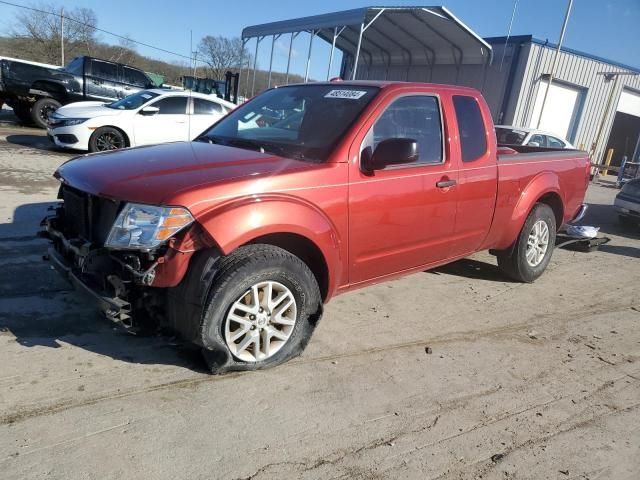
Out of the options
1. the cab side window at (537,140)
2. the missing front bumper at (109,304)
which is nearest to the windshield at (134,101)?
the cab side window at (537,140)

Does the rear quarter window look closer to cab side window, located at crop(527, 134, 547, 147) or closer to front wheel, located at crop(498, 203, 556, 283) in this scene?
front wheel, located at crop(498, 203, 556, 283)

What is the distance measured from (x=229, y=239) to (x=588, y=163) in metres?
4.93

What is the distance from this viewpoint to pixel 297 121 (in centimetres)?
382

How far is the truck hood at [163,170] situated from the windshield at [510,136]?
8.51 m

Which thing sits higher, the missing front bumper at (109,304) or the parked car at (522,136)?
the parked car at (522,136)

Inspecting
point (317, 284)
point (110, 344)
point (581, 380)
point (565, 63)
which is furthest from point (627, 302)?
point (565, 63)

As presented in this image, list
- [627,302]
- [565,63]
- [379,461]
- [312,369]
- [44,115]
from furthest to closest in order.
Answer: [565,63], [44,115], [627,302], [312,369], [379,461]

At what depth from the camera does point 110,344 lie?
333 cm

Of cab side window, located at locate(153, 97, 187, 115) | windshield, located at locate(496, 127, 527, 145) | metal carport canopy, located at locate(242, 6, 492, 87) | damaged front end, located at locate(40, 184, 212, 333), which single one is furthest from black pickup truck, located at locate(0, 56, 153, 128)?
damaged front end, located at locate(40, 184, 212, 333)

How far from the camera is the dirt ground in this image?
243cm

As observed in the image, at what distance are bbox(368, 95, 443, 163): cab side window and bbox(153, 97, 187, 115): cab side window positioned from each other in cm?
829

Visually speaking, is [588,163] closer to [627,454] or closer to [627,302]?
[627,302]

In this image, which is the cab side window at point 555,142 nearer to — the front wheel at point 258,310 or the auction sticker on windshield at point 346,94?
the auction sticker on windshield at point 346,94

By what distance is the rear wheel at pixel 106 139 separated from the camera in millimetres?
10219
